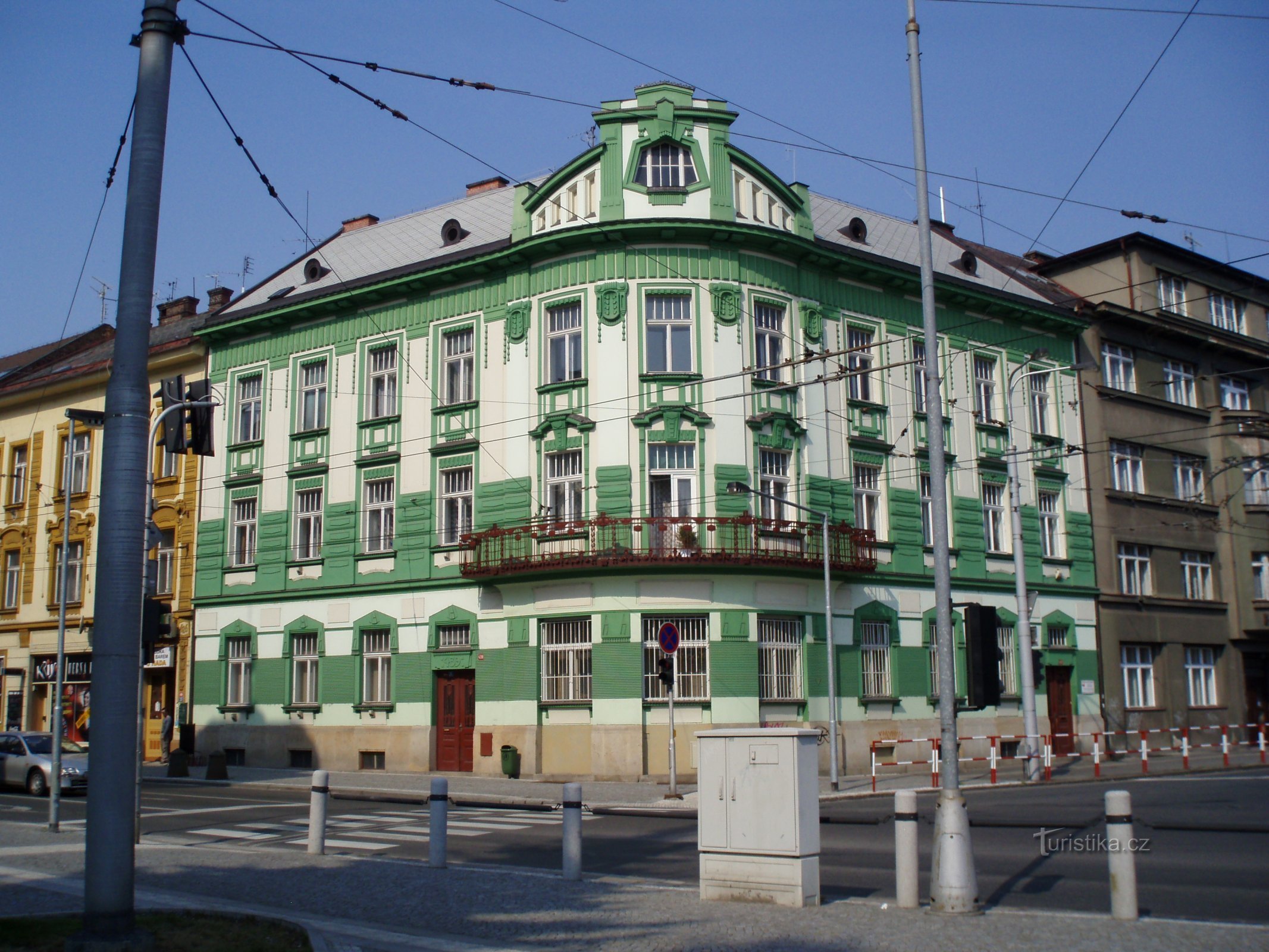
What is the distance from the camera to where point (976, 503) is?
116ft

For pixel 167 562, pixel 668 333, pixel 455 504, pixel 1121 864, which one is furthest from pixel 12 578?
pixel 1121 864

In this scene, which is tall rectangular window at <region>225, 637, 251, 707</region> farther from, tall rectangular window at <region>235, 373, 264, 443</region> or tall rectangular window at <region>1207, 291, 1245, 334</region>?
tall rectangular window at <region>1207, 291, 1245, 334</region>

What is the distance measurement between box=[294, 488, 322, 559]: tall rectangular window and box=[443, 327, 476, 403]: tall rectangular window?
5.36 m


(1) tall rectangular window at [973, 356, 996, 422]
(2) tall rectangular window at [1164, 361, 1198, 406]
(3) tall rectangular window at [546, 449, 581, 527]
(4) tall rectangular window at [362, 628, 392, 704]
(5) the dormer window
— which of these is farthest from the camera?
(2) tall rectangular window at [1164, 361, 1198, 406]

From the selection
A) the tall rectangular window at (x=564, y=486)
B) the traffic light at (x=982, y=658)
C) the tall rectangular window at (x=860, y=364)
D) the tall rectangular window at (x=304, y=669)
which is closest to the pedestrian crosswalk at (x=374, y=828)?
the traffic light at (x=982, y=658)

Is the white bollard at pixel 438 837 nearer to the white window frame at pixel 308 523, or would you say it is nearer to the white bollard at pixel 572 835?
the white bollard at pixel 572 835

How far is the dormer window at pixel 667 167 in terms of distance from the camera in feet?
98.6

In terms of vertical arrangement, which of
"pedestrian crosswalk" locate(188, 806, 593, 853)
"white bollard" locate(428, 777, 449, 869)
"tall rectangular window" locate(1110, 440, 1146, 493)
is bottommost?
"pedestrian crosswalk" locate(188, 806, 593, 853)

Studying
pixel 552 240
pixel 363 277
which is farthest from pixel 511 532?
pixel 363 277

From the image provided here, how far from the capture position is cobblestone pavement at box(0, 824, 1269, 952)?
28.9ft

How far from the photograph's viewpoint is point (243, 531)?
3706cm

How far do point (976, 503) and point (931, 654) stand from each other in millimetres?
4766

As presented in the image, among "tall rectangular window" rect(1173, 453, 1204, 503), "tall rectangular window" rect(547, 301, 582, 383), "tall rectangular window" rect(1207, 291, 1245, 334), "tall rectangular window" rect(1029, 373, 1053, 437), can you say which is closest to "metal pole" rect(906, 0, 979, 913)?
"tall rectangular window" rect(547, 301, 582, 383)

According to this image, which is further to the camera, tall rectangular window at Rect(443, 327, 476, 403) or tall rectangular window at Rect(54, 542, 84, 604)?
tall rectangular window at Rect(54, 542, 84, 604)
